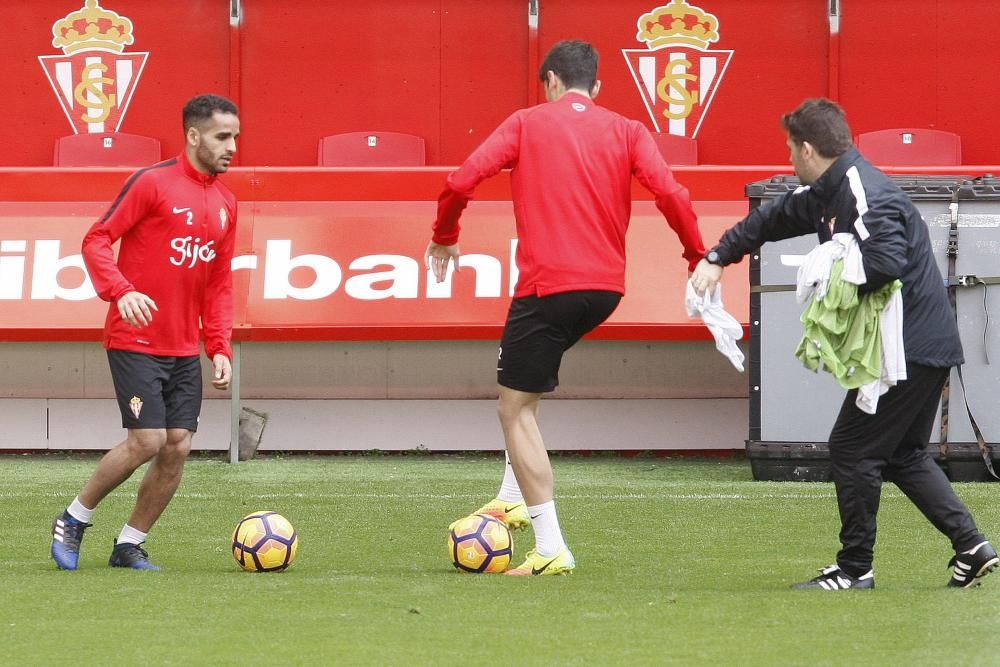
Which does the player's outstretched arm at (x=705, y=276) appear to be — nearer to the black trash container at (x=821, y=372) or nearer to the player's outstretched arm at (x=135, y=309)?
the player's outstretched arm at (x=135, y=309)

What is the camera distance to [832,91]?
47.3ft

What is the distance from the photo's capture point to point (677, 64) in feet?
47.8

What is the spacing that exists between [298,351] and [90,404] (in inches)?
57.3

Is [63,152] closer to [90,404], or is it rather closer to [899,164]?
[90,404]

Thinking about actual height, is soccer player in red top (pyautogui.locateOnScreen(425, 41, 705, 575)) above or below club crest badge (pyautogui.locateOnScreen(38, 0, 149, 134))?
below

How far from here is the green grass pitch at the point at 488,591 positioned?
398 cm

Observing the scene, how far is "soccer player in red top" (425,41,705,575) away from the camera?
5453 mm

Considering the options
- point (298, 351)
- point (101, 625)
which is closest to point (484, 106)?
point (298, 351)

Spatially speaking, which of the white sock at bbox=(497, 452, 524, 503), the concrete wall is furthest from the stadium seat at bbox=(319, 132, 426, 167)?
the white sock at bbox=(497, 452, 524, 503)

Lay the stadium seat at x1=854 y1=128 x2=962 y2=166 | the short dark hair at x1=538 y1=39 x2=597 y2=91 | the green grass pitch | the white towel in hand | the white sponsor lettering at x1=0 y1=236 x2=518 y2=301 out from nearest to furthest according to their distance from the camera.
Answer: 1. the green grass pitch
2. the white towel in hand
3. the short dark hair at x1=538 y1=39 x2=597 y2=91
4. the white sponsor lettering at x1=0 y1=236 x2=518 y2=301
5. the stadium seat at x1=854 y1=128 x2=962 y2=166

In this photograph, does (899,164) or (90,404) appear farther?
(899,164)

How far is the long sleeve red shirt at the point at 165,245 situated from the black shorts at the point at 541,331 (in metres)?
1.21

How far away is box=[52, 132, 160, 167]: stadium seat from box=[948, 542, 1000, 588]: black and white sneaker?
417 inches

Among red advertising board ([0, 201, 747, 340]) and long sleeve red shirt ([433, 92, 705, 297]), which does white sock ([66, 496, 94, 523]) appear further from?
red advertising board ([0, 201, 747, 340])
